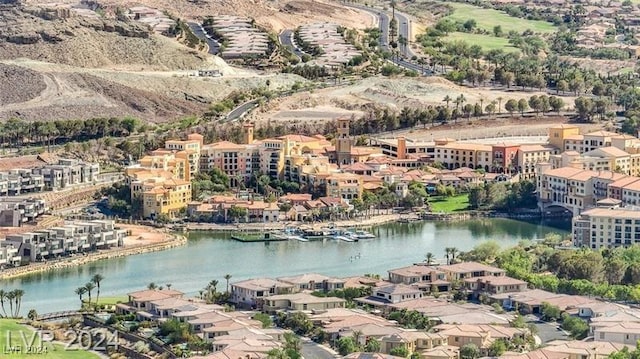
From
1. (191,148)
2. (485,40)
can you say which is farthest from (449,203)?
(485,40)

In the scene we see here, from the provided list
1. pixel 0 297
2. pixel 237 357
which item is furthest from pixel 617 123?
pixel 237 357

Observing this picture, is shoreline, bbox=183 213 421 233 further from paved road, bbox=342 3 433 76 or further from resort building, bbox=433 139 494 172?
paved road, bbox=342 3 433 76

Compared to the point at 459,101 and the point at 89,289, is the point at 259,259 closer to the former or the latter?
the point at 89,289

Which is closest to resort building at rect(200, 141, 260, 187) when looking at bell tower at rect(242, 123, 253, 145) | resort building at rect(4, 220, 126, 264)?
bell tower at rect(242, 123, 253, 145)

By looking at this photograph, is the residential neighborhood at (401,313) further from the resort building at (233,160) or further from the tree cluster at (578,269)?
the resort building at (233,160)

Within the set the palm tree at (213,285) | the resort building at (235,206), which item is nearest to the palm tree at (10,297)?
the palm tree at (213,285)

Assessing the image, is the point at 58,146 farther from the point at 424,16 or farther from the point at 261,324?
the point at 424,16

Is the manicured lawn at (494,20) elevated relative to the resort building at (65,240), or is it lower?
elevated
